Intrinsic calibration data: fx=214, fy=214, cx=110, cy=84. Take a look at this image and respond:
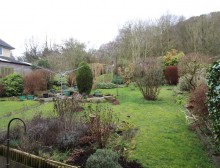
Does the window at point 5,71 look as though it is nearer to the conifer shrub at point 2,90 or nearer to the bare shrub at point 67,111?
the conifer shrub at point 2,90

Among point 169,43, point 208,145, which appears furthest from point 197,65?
point 169,43

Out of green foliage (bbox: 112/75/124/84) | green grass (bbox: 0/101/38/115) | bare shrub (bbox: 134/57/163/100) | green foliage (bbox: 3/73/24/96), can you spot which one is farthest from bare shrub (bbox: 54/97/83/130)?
green foliage (bbox: 112/75/124/84)

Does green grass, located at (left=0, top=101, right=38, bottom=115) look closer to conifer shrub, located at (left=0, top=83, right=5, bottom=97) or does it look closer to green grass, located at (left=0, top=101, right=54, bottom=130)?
green grass, located at (left=0, top=101, right=54, bottom=130)

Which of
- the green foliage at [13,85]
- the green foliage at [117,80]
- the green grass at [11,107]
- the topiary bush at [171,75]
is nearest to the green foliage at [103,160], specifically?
the green grass at [11,107]

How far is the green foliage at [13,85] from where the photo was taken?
16.1 metres

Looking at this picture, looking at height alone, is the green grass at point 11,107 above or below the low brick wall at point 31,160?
above

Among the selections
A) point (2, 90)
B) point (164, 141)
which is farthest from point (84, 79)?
point (164, 141)

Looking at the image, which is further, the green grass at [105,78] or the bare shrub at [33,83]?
the green grass at [105,78]

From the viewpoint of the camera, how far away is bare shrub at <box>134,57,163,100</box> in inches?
439

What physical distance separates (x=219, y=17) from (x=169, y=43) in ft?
19.6

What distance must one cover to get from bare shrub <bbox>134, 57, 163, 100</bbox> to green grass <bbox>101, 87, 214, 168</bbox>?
2286 mm

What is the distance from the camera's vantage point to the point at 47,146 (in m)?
5.20

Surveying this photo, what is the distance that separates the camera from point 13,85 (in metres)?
16.2

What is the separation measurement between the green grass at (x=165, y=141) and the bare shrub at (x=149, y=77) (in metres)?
2.29
